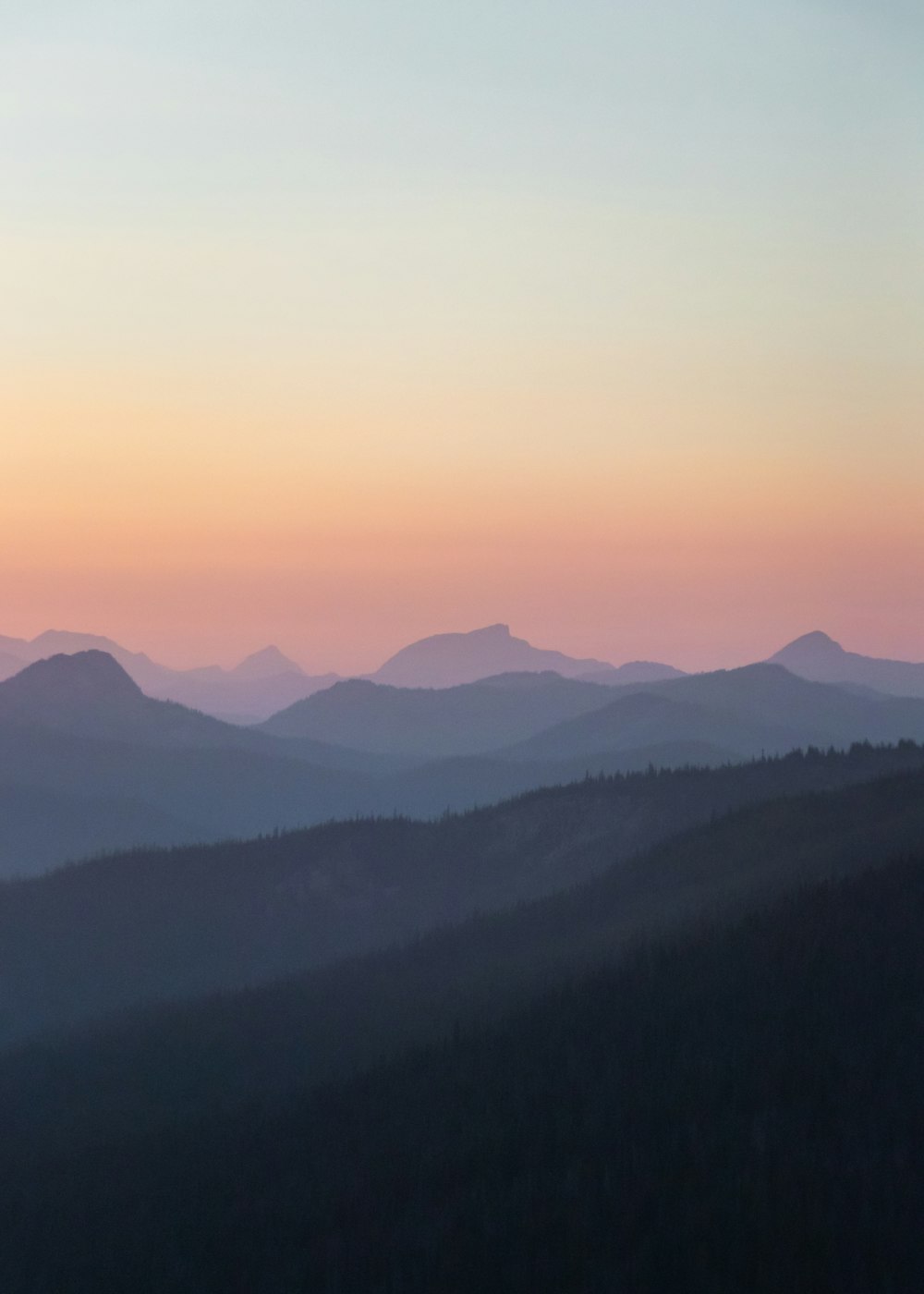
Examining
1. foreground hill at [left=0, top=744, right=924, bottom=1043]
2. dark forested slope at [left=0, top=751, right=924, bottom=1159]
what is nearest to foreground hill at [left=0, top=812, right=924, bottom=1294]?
dark forested slope at [left=0, top=751, right=924, bottom=1159]

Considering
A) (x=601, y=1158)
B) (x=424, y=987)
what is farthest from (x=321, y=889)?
(x=601, y=1158)

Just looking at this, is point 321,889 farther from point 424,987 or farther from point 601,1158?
point 601,1158

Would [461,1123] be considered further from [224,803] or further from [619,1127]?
[224,803]

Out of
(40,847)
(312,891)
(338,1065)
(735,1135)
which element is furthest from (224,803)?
(735,1135)

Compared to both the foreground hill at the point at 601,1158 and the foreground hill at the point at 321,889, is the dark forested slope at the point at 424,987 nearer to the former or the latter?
the foreground hill at the point at 601,1158

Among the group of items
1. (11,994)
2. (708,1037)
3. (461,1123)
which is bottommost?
(11,994)

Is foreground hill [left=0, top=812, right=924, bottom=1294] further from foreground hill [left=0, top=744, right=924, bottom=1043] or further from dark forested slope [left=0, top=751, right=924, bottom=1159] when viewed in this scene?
foreground hill [left=0, top=744, right=924, bottom=1043]
